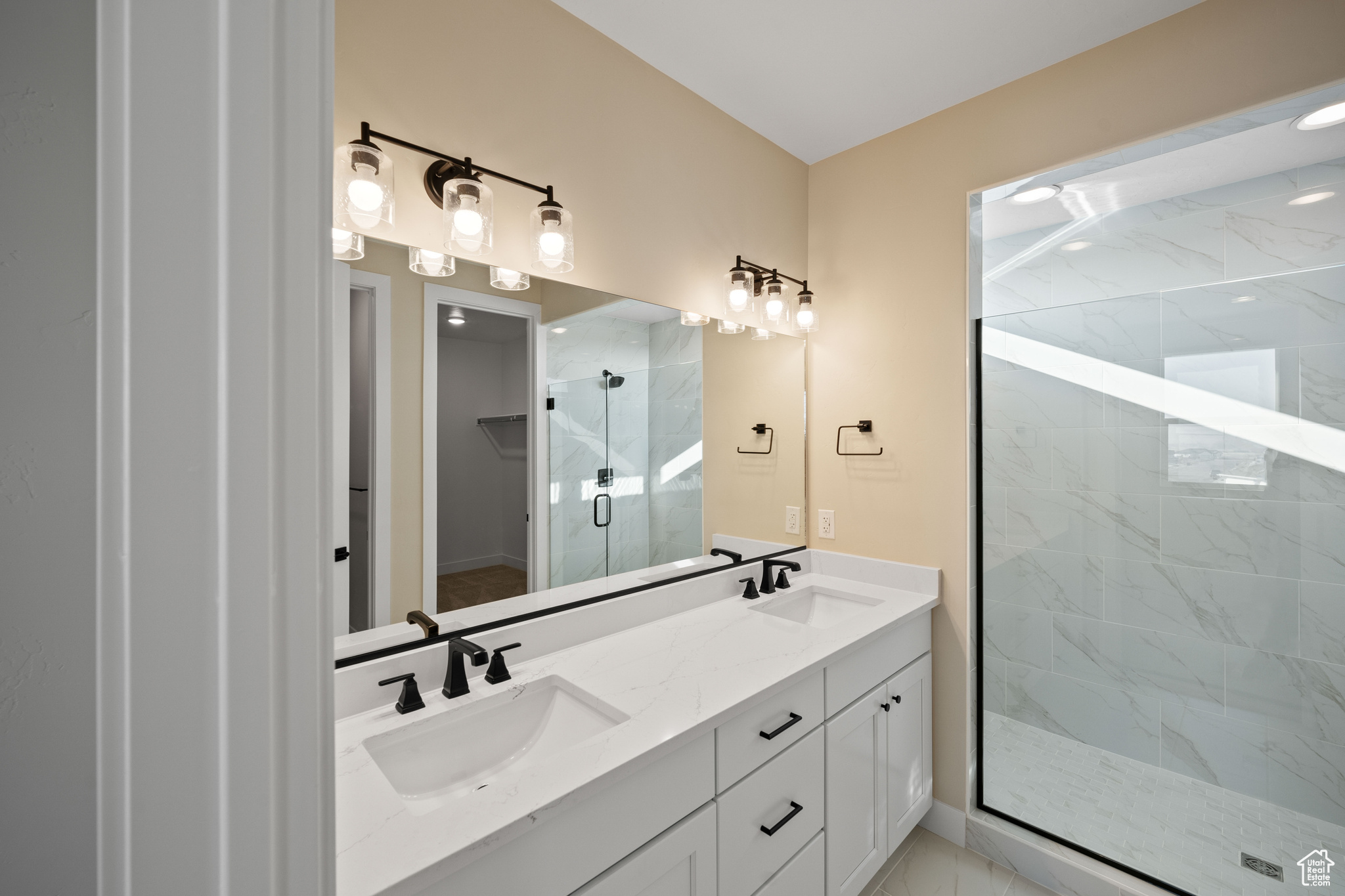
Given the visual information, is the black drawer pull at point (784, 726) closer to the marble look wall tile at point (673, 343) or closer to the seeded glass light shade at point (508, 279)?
the marble look wall tile at point (673, 343)

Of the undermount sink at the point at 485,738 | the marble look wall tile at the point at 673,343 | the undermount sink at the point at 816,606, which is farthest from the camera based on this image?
the undermount sink at the point at 816,606

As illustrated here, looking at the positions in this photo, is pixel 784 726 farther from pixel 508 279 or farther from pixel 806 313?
pixel 806 313

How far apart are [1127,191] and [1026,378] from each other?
808 millimetres

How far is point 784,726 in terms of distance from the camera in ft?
4.27

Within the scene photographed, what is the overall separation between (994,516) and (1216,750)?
2.89 ft

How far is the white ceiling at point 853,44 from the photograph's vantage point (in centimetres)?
155

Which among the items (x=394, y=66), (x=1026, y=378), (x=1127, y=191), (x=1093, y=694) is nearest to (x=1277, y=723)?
(x=1093, y=694)

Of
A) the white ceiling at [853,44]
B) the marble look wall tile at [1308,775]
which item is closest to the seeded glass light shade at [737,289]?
the white ceiling at [853,44]

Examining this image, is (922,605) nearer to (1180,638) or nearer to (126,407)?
(1180,638)

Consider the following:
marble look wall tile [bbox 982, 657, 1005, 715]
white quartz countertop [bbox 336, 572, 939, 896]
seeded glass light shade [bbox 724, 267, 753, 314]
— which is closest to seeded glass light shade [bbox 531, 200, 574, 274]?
seeded glass light shade [bbox 724, 267, 753, 314]

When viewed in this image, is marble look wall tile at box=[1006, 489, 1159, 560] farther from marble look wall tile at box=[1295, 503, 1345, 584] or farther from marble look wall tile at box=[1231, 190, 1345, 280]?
marble look wall tile at box=[1231, 190, 1345, 280]

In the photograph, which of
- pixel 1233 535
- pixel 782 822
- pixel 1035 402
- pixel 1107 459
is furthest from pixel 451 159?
pixel 1233 535

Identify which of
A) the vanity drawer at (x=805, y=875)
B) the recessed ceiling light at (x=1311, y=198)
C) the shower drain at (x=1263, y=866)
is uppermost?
the recessed ceiling light at (x=1311, y=198)

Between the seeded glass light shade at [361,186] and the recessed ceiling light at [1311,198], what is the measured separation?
269 cm
